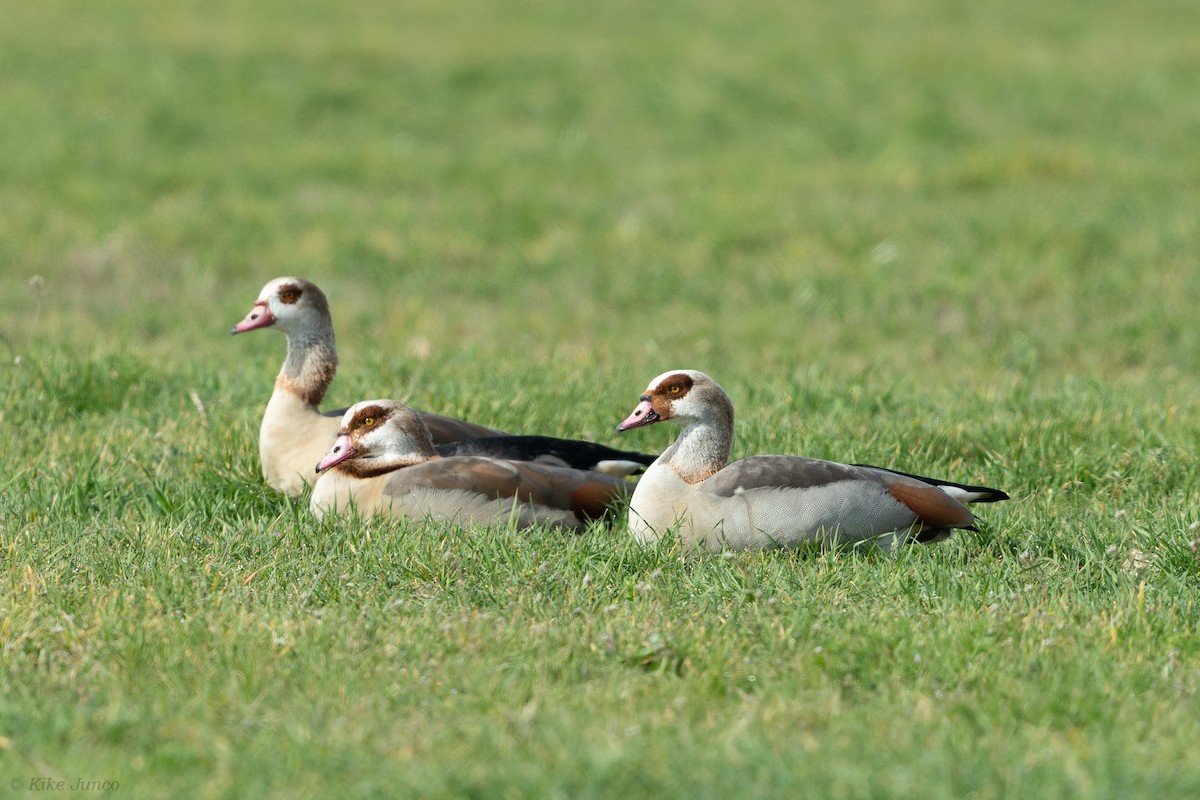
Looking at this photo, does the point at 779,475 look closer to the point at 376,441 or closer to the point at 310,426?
the point at 376,441

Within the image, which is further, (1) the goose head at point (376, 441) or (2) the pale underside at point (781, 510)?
(1) the goose head at point (376, 441)

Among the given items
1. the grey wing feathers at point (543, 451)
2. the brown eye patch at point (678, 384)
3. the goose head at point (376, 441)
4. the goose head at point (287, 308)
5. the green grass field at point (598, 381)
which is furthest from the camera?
the goose head at point (287, 308)

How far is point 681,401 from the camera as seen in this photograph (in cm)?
574

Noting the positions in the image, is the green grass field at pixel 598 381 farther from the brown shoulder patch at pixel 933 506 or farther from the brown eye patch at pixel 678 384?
the brown eye patch at pixel 678 384

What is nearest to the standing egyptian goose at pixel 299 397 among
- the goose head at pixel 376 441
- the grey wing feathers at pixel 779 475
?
the goose head at pixel 376 441

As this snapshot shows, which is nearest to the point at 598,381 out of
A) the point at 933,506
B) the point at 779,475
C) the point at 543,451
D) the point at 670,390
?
the point at 543,451

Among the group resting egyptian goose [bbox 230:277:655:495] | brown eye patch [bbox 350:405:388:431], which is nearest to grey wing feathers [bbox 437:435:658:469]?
resting egyptian goose [bbox 230:277:655:495]

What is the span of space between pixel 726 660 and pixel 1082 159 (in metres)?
10.9

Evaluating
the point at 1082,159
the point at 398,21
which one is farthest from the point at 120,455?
the point at 398,21

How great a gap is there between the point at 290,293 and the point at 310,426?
0.79m

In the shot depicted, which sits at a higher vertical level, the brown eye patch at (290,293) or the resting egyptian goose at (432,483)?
the brown eye patch at (290,293)

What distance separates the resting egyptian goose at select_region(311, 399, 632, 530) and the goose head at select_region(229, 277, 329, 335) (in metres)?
1.08

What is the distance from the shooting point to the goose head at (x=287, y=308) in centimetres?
706

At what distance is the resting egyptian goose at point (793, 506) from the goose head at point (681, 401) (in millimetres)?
220
